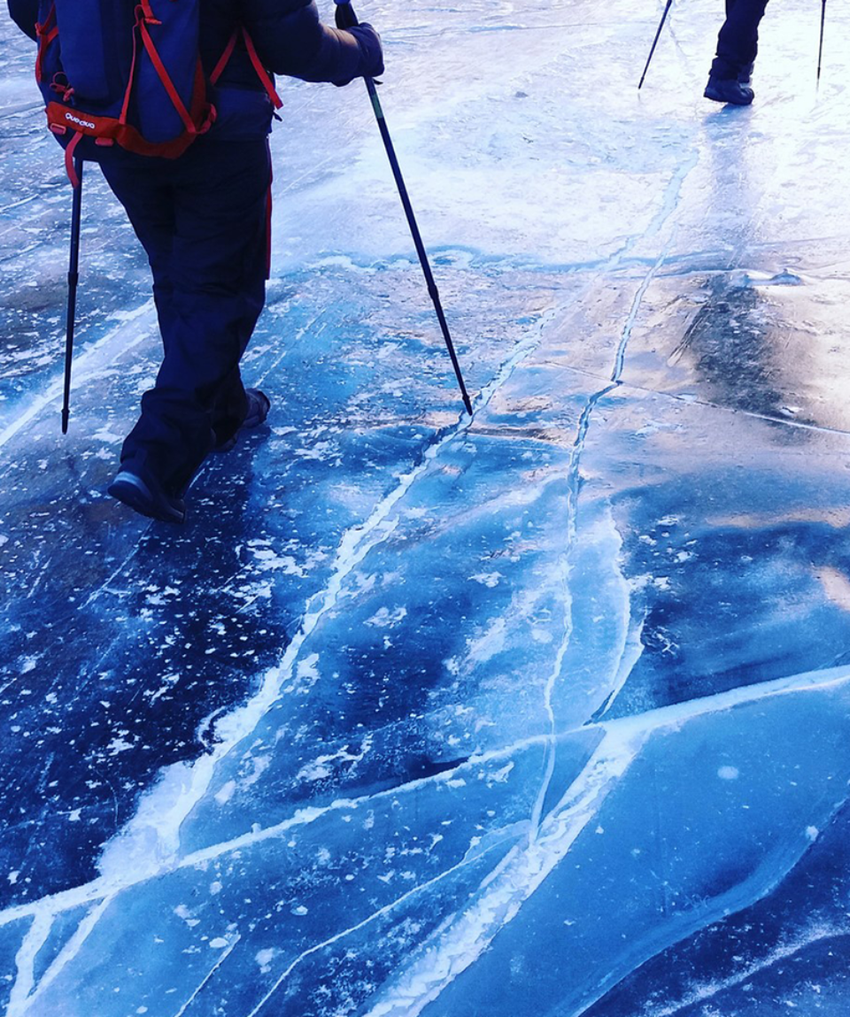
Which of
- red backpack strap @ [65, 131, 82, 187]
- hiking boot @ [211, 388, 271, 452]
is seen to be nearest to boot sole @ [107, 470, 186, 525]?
hiking boot @ [211, 388, 271, 452]

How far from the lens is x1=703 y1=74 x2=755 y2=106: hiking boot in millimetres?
4961

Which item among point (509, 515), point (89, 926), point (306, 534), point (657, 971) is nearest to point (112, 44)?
point (306, 534)

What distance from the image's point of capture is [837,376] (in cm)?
294

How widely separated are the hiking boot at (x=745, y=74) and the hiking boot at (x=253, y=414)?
3.25 meters

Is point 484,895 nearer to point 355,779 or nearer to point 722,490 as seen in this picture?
point 355,779

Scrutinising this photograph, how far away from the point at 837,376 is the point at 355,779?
1795 mm

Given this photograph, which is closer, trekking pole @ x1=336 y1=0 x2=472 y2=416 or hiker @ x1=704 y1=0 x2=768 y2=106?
trekking pole @ x1=336 y1=0 x2=472 y2=416

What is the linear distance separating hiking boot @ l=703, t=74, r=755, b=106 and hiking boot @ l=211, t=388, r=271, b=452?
123 inches

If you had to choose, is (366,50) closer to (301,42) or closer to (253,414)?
(301,42)

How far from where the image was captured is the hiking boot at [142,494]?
7.78ft

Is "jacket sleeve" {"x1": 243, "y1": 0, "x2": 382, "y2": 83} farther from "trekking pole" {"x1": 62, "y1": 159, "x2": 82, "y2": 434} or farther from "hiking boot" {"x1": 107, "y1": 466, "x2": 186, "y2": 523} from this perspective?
"hiking boot" {"x1": 107, "y1": 466, "x2": 186, "y2": 523}

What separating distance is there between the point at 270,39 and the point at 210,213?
1.25 ft

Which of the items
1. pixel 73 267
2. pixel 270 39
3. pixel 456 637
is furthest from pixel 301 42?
pixel 456 637

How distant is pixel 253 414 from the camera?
114 inches
